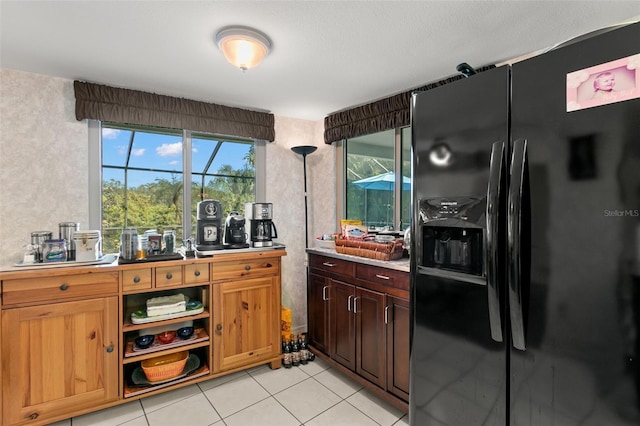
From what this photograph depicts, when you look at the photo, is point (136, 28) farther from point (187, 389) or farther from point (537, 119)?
point (187, 389)

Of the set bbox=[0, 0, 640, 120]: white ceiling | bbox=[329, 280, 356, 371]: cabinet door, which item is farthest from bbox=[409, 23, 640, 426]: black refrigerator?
bbox=[329, 280, 356, 371]: cabinet door

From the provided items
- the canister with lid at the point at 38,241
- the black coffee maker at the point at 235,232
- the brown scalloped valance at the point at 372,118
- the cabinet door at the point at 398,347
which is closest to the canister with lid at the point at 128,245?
the canister with lid at the point at 38,241

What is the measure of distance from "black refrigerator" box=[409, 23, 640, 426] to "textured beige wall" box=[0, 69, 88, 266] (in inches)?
99.3

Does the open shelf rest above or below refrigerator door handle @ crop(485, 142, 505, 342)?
below

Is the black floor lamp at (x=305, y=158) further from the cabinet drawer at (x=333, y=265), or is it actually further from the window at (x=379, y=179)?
the cabinet drawer at (x=333, y=265)

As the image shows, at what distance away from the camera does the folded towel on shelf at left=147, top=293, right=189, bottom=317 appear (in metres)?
2.27

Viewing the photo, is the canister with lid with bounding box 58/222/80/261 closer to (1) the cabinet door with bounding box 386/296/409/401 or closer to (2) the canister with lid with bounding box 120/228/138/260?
(2) the canister with lid with bounding box 120/228/138/260

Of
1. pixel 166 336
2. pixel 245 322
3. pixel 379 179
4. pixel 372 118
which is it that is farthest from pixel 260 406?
pixel 372 118

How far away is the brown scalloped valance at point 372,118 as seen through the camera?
8.64ft

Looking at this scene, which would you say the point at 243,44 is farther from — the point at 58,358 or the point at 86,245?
the point at 58,358

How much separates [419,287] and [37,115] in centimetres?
280

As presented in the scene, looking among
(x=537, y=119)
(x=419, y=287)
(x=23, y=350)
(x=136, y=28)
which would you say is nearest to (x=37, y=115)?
(x=136, y=28)

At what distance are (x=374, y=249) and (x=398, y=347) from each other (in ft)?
2.20

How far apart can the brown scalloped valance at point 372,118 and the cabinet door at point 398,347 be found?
149cm
